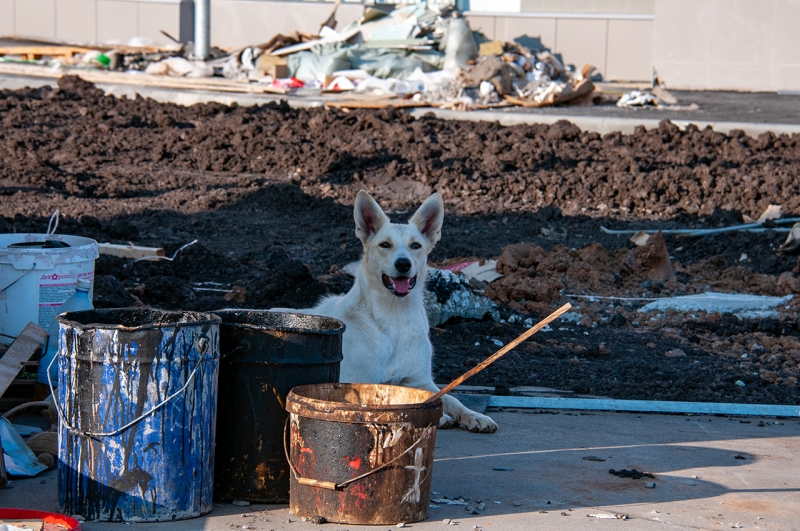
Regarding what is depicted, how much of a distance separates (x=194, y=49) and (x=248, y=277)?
11.9 metres

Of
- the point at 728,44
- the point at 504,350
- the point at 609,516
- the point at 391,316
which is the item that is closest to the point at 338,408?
the point at 504,350

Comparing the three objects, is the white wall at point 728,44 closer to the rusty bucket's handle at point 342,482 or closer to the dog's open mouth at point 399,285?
the dog's open mouth at point 399,285

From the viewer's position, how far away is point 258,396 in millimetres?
4109

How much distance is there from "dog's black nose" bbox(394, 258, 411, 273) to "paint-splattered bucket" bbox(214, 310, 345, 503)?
138 centimetres

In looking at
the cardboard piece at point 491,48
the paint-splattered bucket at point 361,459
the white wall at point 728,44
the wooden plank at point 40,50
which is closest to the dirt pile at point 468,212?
the paint-splattered bucket at point 361,459

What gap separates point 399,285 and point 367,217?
22.9 inches

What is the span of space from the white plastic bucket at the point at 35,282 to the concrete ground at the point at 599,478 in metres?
1.28

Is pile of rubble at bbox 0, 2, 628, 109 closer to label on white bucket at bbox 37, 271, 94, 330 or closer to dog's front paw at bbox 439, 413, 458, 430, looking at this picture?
dog's front paw at bbox 439, 413, 458, 430

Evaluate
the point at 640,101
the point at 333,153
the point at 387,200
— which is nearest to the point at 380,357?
the point at 387,200

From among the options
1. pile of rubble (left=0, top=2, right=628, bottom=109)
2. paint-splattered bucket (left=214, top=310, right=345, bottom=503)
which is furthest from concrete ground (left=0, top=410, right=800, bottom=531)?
pile of rubble (left=0, top=2, right=628, bottom=109)

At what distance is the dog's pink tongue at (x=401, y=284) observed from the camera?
553 cm

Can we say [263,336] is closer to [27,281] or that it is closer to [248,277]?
[27,281]

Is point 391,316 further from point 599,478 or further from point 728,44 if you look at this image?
point 728,44

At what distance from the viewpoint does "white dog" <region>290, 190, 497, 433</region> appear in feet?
17.9
